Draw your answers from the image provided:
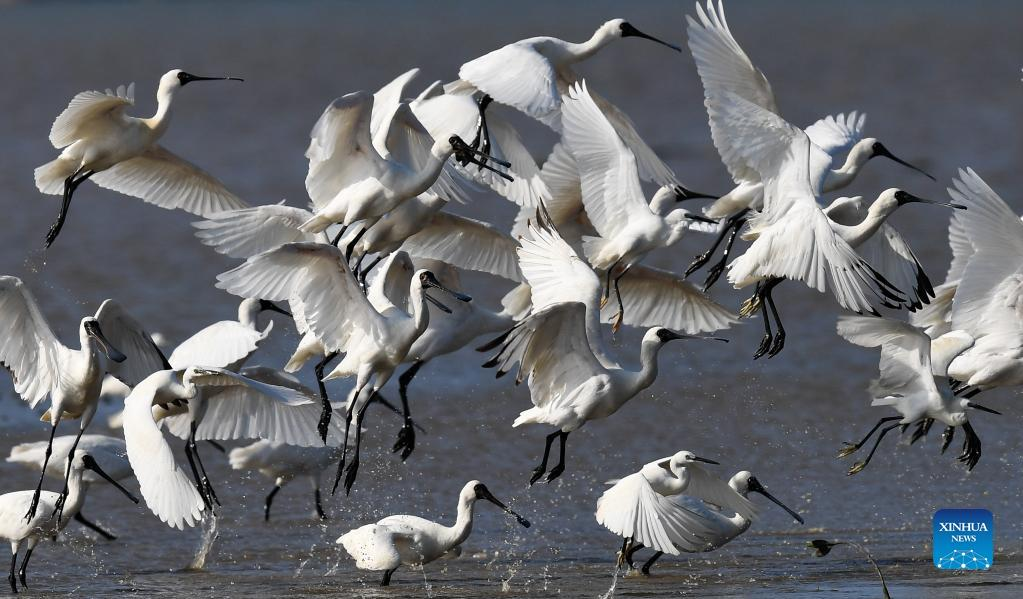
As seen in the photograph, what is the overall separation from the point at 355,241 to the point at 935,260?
34.8ft

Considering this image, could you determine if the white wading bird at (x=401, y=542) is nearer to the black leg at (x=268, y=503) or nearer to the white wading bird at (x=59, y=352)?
the white wading bird at (x=59, y=352)

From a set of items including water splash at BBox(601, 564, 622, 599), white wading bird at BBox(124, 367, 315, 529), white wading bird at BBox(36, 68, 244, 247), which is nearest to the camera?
white wading bird at BBox(124, 367, 315, 529)

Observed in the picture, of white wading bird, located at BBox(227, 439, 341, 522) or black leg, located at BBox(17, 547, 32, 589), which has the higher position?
black leg, located at BBox(17, 547, 32, 589)

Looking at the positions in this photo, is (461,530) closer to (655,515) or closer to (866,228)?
(655,515)

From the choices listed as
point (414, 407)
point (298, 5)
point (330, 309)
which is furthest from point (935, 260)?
point (298, 5)

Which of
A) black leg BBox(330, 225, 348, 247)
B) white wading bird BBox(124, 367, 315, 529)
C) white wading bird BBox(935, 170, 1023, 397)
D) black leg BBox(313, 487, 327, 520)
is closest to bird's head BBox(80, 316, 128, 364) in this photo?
white wading bird BBox(124, 367, 315, 529)

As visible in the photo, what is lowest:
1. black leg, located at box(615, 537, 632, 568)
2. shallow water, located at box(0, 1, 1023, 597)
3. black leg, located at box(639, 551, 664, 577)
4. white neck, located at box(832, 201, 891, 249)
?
shallow water, located at box(0, 1, 1023, 597)

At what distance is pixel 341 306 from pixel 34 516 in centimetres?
230

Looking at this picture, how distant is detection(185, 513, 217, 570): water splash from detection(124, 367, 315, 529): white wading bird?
54 centimetres

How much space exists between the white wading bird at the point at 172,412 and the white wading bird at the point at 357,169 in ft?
4.09

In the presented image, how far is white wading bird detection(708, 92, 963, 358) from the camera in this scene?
1178 cm

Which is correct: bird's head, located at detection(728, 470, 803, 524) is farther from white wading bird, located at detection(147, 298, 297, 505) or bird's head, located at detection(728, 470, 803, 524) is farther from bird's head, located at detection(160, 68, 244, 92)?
bird's head, located at detection(160, 68, 244, 92)

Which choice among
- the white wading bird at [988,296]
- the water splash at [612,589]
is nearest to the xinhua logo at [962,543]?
the white wading bird at [988,296]

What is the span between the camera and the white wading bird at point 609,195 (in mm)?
13078
